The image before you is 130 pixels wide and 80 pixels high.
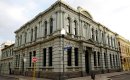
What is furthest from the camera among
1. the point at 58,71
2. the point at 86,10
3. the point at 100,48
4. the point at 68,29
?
the point at 100,48

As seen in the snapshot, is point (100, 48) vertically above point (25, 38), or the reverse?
point (25, 38)

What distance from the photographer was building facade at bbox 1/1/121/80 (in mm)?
18562

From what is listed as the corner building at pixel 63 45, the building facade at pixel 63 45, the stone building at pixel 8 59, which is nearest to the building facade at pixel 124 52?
the building facade at pixel 63 45

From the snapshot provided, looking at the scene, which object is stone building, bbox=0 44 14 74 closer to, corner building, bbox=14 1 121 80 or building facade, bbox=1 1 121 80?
building facade, bbox=1 1 121 80

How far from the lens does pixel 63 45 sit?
18.3 metres

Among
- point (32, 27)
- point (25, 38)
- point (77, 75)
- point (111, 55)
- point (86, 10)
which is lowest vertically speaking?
point (77, 75)

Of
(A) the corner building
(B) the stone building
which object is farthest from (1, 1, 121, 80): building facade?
(B) the stone building

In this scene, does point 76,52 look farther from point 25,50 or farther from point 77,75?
point 25,50

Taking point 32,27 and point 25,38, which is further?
point 25,38

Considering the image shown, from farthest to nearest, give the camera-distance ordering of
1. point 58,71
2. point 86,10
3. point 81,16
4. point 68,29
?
1. point 86,10
2. point 81,16
3. point 68,29
4. point 58,71

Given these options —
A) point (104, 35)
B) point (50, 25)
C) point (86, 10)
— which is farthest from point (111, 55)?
point (50, 25)

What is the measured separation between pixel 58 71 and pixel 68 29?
6.98 meters

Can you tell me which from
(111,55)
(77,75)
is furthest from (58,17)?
(111,55)

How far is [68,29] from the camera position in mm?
20922
